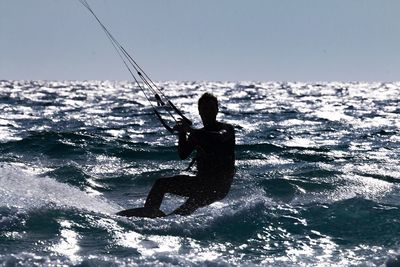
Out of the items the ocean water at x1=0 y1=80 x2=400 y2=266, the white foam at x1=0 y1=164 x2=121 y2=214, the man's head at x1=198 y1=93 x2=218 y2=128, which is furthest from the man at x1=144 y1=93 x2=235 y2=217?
the white foam at x1=0 y1=164 x2=121 y2=214

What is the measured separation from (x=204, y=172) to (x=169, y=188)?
0.60 metres

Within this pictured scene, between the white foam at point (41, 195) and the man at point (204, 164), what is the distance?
1058 millimetres

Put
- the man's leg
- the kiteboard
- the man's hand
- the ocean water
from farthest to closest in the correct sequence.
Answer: the man's leg
the man's hand
the kiteboard
the ocean water

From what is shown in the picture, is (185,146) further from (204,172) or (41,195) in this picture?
(41,195)

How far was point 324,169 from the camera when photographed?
12.9 m

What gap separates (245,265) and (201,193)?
2.60 m

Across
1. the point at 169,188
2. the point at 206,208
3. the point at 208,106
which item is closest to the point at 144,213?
the point at 169,188

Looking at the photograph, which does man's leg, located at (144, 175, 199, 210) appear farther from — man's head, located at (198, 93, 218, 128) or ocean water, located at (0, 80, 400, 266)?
man's head, located at (198, 93, 218, 128)

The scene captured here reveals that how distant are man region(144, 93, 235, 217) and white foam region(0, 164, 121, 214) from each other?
41.6 inches

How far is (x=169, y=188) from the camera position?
8.28 metres

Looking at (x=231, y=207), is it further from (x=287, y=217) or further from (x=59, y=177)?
(x=59, y=177)

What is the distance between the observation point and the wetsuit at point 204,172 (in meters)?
8.25

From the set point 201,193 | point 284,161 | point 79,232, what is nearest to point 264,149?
point 284,161

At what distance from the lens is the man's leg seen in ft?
26.7
